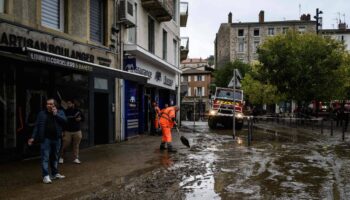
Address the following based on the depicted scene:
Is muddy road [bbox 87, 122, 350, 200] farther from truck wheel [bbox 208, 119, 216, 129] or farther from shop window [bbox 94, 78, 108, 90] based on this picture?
truck wheel [bbox 208, 119, 216, 129]

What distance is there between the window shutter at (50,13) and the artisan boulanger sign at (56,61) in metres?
2.10

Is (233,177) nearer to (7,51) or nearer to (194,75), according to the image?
(7,51)

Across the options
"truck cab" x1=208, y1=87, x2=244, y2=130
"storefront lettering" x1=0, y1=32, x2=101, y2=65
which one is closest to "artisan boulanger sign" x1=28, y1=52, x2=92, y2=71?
"storefront lettering" x1=0, y1=32, x2=101, y2=65

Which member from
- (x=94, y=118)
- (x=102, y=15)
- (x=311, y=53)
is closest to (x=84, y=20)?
(x=102, y=15)

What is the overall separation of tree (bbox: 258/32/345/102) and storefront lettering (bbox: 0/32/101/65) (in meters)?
27.1

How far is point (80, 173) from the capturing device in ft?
34.8

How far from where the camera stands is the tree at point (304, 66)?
40.4 metres

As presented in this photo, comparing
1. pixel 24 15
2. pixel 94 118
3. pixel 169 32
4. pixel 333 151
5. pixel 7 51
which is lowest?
pixel 333 151

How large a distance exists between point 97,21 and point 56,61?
6840 mm

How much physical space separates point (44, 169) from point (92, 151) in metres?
6.13

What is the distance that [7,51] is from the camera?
34.9 feet

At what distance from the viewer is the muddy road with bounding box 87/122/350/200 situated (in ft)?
27.7

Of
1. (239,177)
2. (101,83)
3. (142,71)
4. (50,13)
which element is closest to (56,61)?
(50,13)

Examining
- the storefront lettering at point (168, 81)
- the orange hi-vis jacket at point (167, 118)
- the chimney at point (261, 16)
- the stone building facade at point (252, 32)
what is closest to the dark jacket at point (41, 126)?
the orange hi-vis jacket at point (167, 118)
